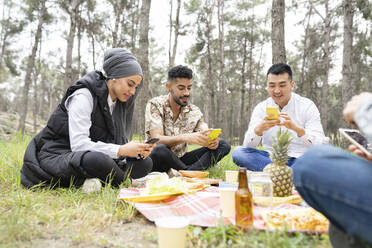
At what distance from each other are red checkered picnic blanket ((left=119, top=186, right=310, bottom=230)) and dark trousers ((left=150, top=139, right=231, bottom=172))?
3.46 feet

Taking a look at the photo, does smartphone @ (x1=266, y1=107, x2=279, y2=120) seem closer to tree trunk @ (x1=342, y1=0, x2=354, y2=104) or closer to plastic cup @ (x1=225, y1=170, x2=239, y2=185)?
plastic cup @ (x1=225, y1=170, x2=239, y2=185)

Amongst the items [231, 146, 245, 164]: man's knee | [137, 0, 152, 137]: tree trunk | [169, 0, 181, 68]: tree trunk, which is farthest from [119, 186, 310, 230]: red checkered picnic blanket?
[169, 0, 181, 68]: tree trunk

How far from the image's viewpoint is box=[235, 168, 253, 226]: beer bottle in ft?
4.95

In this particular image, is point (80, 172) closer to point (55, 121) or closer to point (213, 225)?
point (55, 121)

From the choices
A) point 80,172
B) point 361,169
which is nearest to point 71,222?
point 80,172

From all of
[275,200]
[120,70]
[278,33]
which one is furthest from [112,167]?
[278,33]

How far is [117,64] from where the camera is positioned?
267 cm

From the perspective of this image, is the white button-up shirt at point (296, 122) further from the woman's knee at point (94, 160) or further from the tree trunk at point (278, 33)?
the woman's knee at point (94, 160)

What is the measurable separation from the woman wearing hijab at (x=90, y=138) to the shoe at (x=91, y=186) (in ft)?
0.17

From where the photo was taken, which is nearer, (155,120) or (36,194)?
(36,194)

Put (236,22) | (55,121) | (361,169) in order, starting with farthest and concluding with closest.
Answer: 1. (236,22)
2. (55,121)
3. (361,169)

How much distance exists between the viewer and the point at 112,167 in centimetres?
250

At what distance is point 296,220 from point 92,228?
135cm

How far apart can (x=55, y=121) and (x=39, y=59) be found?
20.3 m
